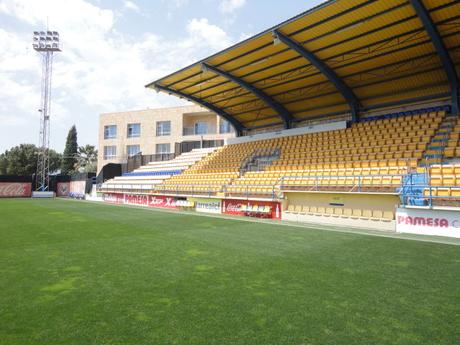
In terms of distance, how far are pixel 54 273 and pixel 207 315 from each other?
10.3ft

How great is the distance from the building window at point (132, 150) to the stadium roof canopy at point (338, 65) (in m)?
20.4

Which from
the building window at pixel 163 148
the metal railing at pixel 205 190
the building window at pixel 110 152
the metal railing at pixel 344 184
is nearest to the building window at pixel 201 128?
the building window at pixel 163 148

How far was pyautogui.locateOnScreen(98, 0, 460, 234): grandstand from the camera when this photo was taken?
12.9 m

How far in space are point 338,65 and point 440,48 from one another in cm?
508

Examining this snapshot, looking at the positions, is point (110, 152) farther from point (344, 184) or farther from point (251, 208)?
point (344, 184)

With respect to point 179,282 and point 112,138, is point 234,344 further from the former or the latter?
point 112,138

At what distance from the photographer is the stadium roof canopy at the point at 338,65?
13359 mm

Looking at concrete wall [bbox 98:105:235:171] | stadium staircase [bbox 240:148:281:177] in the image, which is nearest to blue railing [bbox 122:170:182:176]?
concrete wall [bbox 98:105:235:171]

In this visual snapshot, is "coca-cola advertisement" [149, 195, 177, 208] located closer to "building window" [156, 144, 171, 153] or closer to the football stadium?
the football stadium

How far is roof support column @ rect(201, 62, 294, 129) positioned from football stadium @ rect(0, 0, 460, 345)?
12 centimetres

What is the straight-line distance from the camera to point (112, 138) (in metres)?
45.4

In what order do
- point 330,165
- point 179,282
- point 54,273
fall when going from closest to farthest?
1. point 179,282
2. point 54,273
3. point 330,165

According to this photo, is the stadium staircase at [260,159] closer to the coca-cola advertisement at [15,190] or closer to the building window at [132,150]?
the building window at [132,150]

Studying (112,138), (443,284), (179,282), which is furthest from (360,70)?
(112,138)
